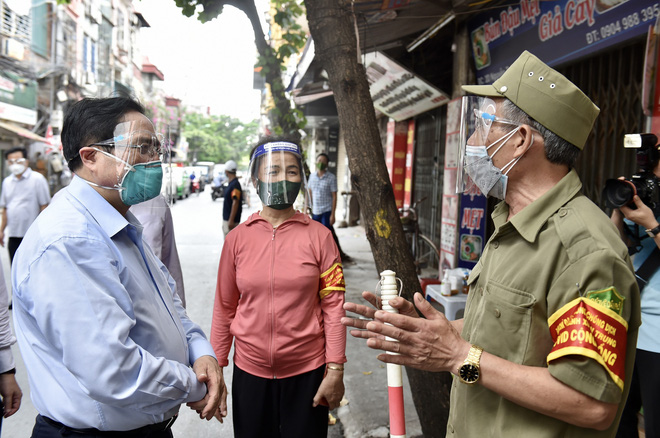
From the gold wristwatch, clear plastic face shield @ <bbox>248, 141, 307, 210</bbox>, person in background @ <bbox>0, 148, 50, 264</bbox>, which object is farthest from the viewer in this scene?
person in background @ <bbox>0, 148, 50, 264</bbox>

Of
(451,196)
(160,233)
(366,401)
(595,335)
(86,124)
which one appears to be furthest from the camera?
(451,196)

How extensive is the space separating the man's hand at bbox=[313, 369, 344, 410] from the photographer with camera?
1.49m

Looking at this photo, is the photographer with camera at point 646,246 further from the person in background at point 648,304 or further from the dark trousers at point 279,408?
the dark trousers at point 279,408

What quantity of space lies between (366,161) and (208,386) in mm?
1588

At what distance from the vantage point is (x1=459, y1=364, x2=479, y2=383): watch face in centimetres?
137

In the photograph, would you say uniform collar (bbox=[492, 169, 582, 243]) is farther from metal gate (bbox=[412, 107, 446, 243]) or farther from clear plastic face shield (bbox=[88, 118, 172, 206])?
metal gate (bbox=[412, 107, 446, 243])

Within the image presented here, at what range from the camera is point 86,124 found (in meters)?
1.81

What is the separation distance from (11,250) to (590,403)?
6937 millimetres

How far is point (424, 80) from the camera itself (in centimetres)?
782

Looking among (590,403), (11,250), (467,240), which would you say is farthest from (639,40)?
(11,250)

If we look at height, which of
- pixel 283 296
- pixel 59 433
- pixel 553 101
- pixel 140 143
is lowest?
pixel 59 433

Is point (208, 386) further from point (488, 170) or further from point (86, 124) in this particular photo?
point (488, 170)

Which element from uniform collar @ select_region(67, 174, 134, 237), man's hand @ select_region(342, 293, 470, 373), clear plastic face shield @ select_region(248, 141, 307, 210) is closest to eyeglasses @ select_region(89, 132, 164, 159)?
uniform collar @ select_region(67, 174, 134, 237)

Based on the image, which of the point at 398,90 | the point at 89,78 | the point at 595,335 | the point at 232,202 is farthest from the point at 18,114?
the point at 595,335
